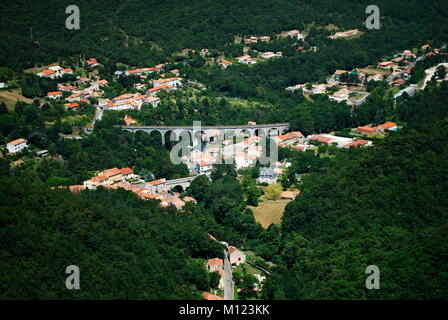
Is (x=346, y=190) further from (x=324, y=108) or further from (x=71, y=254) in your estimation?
(x=324, y=108)

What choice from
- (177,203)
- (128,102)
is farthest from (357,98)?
(177,203)

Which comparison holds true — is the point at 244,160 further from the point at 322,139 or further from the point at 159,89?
the point at 159,89

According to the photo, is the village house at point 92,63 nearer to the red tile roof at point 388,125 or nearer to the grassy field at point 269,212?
the grassy field at point 269,212

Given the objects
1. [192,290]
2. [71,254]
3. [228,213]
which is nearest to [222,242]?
[228,213]

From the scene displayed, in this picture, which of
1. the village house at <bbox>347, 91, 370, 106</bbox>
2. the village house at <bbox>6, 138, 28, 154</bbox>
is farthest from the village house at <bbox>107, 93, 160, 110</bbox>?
the village house at <bbox>347, 91, 370, 106</bbox>

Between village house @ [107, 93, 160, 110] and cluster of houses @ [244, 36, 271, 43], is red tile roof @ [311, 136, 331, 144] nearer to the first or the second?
village house @ [107, 93, 160, 110]
